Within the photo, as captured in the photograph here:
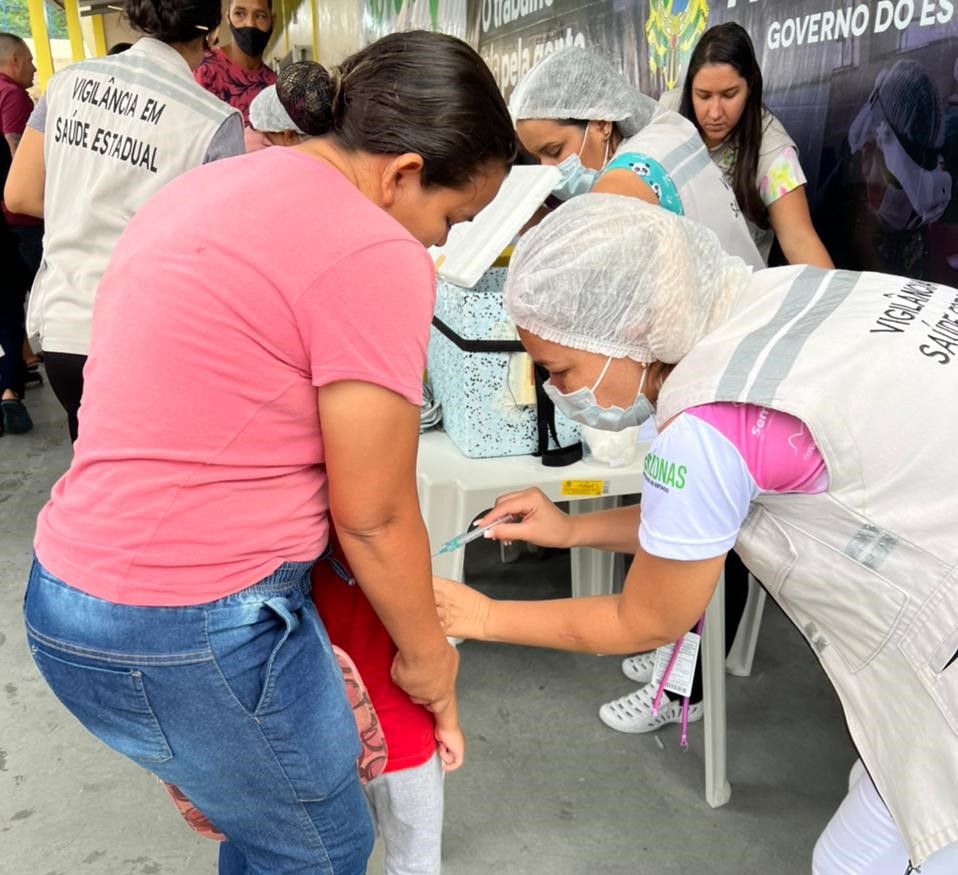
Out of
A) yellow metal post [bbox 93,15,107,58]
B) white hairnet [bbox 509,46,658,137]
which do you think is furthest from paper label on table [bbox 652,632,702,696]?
yellow metal post [bbox 93,15,107,58]

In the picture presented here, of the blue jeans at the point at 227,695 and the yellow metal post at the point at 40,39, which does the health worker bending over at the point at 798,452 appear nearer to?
the blue jeans at the point at 227,695

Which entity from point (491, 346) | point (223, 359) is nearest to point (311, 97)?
point (223, 359)

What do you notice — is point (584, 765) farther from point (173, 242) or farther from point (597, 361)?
point (173, 242)

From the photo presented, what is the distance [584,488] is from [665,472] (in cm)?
84

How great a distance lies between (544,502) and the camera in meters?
1.25

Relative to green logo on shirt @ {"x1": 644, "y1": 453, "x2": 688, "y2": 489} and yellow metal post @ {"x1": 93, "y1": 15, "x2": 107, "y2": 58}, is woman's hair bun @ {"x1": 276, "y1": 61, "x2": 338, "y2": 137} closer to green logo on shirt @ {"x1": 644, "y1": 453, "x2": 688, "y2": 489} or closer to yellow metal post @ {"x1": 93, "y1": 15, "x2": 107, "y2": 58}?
green logo on shirt @ {"x1": 644, "y1": 453, "x2": 688, "y2": 489}

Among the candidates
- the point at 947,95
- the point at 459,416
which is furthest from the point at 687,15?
the point at 459,416

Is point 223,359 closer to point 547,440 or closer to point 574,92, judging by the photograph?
point 547,440

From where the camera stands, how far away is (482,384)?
5.54 feet

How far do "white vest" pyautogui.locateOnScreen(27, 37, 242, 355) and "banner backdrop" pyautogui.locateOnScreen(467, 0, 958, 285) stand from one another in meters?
1.40

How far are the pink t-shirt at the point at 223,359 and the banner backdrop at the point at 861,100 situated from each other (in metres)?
1.51

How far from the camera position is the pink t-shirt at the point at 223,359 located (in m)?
0.72

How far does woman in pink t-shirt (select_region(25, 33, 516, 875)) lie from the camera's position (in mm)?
731

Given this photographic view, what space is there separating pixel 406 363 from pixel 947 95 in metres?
1.54
